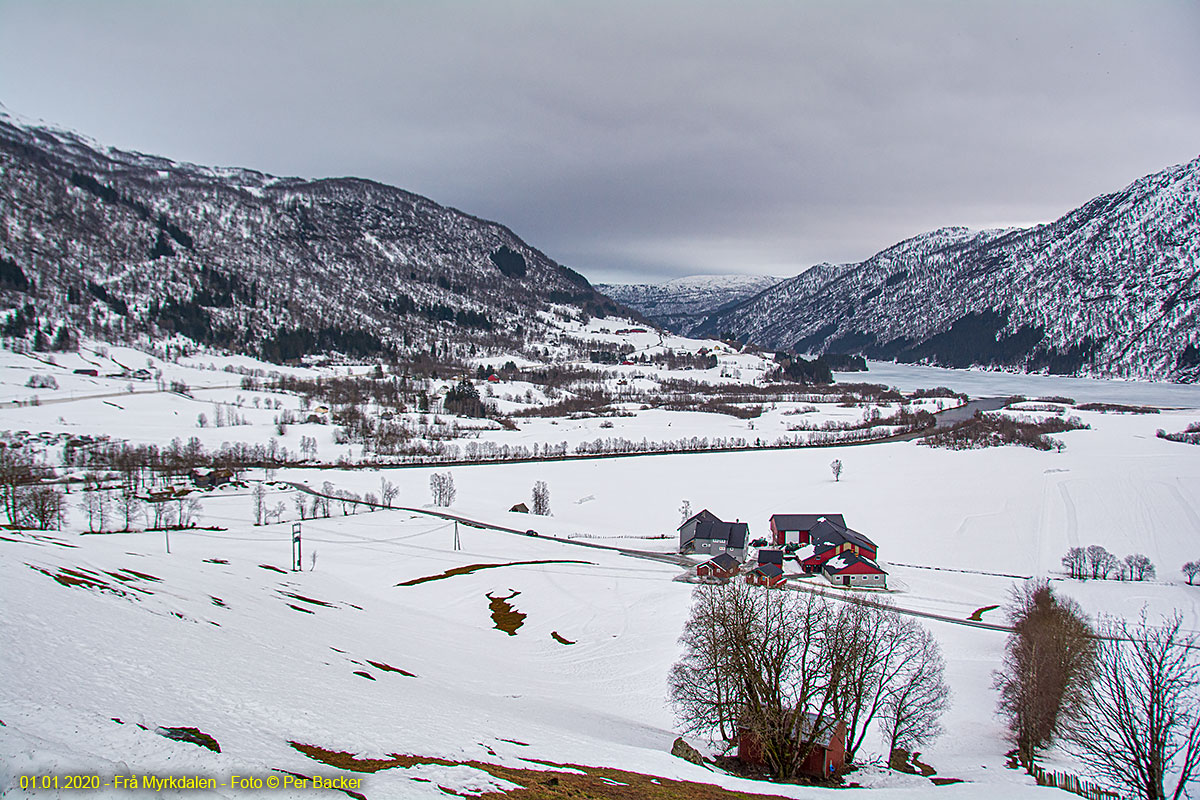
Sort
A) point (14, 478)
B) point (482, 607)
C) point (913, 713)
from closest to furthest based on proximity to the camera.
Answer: point (913, 713)
point (482, 607)
point (14, 478)

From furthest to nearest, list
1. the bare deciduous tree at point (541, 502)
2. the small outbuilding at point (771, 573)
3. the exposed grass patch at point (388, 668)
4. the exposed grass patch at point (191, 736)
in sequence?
the bare deciduous tree at point (541, 502) → the small outbuilding at point (771, 573) → the exposed grass patch at point (388, 668) → the exposed grass patch at point (191, 736)

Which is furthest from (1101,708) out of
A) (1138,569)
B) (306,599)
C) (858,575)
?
(1138,569)

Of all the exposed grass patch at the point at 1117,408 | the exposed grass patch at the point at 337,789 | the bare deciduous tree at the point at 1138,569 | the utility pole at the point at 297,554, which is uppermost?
the exposed grass patch at the point at 1117,408

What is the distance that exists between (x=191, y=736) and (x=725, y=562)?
4895cm

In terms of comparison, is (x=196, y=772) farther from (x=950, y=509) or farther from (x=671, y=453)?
(x=671, y=453)

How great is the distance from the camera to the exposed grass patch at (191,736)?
10.9 m

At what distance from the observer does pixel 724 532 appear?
62.7m

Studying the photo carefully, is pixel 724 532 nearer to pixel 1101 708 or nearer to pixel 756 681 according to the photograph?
pixel 1101 708

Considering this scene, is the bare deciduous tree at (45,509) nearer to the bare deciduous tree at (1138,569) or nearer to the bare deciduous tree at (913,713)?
the bare deciduous tree at (913,713)

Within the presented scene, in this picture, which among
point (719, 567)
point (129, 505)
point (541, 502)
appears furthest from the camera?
point (541, 502)

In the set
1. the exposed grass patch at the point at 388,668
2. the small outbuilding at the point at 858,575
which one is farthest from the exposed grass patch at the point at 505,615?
the small outbuilding at the point at 858,575

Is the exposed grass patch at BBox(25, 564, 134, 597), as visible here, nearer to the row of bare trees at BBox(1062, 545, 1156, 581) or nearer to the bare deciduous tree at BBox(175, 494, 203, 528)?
the bare deciduous tree at BBox(175, 494, 203, 528)

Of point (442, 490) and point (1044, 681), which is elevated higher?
point (1044, 681)

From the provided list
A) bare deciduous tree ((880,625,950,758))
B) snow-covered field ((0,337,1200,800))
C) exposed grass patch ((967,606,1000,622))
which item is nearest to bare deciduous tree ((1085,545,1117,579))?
snow-covered field ((0,337,1200,800))
